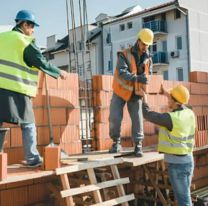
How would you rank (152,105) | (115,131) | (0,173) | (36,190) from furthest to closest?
(152,105), (115,131), (36,190), (0,173)

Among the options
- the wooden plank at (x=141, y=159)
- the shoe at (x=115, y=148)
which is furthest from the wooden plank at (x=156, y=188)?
the shoe at (x=115, y=148)

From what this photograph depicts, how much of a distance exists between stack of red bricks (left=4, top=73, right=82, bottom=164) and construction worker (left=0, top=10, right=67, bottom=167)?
0.65m

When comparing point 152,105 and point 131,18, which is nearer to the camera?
point 152,105

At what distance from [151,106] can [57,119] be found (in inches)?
75.4

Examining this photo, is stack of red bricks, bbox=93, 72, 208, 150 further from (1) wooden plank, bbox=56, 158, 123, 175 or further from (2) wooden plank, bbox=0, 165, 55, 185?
(2) wooden plank, bbox=0, 165, 55, 185

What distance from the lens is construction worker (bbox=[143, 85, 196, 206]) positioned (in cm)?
385

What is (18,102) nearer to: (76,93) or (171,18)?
(76,93)

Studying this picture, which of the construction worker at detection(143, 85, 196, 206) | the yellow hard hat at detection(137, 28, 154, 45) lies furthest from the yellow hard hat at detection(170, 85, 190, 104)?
the yellow hard hat at detection(137, 28, 154, 45)

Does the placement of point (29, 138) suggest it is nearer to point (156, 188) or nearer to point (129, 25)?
point (156, 188)

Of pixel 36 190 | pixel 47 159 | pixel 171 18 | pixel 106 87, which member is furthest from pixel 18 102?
pixel 171 18

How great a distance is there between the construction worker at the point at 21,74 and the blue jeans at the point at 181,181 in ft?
4.62

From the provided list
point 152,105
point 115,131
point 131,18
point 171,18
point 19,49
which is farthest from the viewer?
point 131,18

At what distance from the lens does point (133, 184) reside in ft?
17.7

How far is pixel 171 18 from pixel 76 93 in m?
25.1
